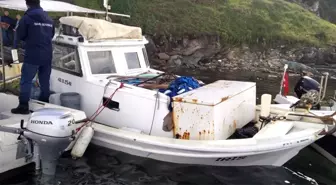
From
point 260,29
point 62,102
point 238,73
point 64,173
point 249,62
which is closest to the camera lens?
point 64,173

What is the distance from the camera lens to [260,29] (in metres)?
29.4

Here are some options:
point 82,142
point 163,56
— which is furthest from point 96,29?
point 163,56

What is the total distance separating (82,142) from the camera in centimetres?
693

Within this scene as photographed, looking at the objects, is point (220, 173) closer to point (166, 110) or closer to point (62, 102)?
point (166, 110)

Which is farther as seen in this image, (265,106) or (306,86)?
(306,86)

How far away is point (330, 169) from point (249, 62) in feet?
61.7

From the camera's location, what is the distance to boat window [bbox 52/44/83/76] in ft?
26.8

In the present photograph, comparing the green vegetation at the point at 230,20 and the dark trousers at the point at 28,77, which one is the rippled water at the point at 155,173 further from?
the green vegetation at the point at 230,20

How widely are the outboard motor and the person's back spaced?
141 centimetres

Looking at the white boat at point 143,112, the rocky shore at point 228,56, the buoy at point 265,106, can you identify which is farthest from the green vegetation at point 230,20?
the buoy at point 265,106

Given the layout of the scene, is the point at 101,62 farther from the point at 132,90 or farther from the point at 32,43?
the point at 32,43

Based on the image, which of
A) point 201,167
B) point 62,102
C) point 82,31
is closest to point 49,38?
→ point 82,31

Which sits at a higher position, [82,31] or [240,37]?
[82,31]

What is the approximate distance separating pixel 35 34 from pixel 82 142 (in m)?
2.22
